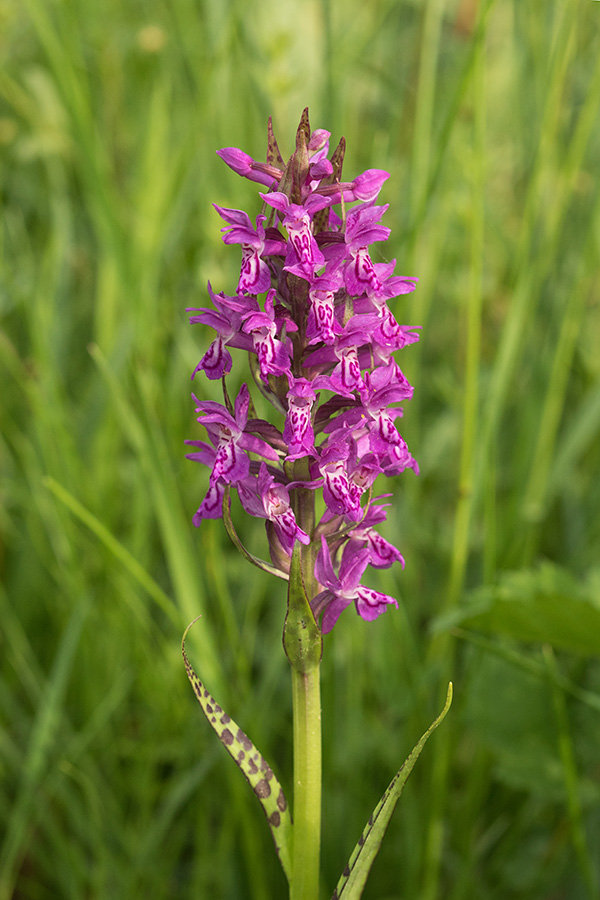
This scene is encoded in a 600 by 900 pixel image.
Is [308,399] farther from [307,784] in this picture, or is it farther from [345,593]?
[307,784]

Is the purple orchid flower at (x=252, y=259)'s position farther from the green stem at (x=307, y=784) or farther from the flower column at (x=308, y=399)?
the green stem at (x=307, y=784)

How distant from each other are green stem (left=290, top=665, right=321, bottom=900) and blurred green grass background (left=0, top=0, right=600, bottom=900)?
0.47m

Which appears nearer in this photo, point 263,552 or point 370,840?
point 370,840

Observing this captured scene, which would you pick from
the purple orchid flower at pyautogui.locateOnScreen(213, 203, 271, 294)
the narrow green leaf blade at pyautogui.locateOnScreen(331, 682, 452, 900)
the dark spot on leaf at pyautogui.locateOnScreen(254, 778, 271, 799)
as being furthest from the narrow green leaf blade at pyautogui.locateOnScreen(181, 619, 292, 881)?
the purple orchid flower at pyautogui.locateOnScreen(213, 203, 271, 294)

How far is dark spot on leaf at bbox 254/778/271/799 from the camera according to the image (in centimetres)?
126

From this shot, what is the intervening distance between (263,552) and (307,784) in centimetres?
172

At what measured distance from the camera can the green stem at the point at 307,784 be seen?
1.26 meters

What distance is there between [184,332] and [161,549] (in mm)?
792

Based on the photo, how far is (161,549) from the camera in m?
3.09

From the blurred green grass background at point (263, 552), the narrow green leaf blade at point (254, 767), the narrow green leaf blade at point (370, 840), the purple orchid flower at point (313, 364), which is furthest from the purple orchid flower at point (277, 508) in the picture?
the blurred green grass background at point (263, 552)

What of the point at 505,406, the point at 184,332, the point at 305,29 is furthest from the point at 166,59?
the point at 505,406

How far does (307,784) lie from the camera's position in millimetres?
1264

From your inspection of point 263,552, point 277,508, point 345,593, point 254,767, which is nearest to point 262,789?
point 254,767

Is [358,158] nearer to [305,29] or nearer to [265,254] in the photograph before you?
[305,29]
